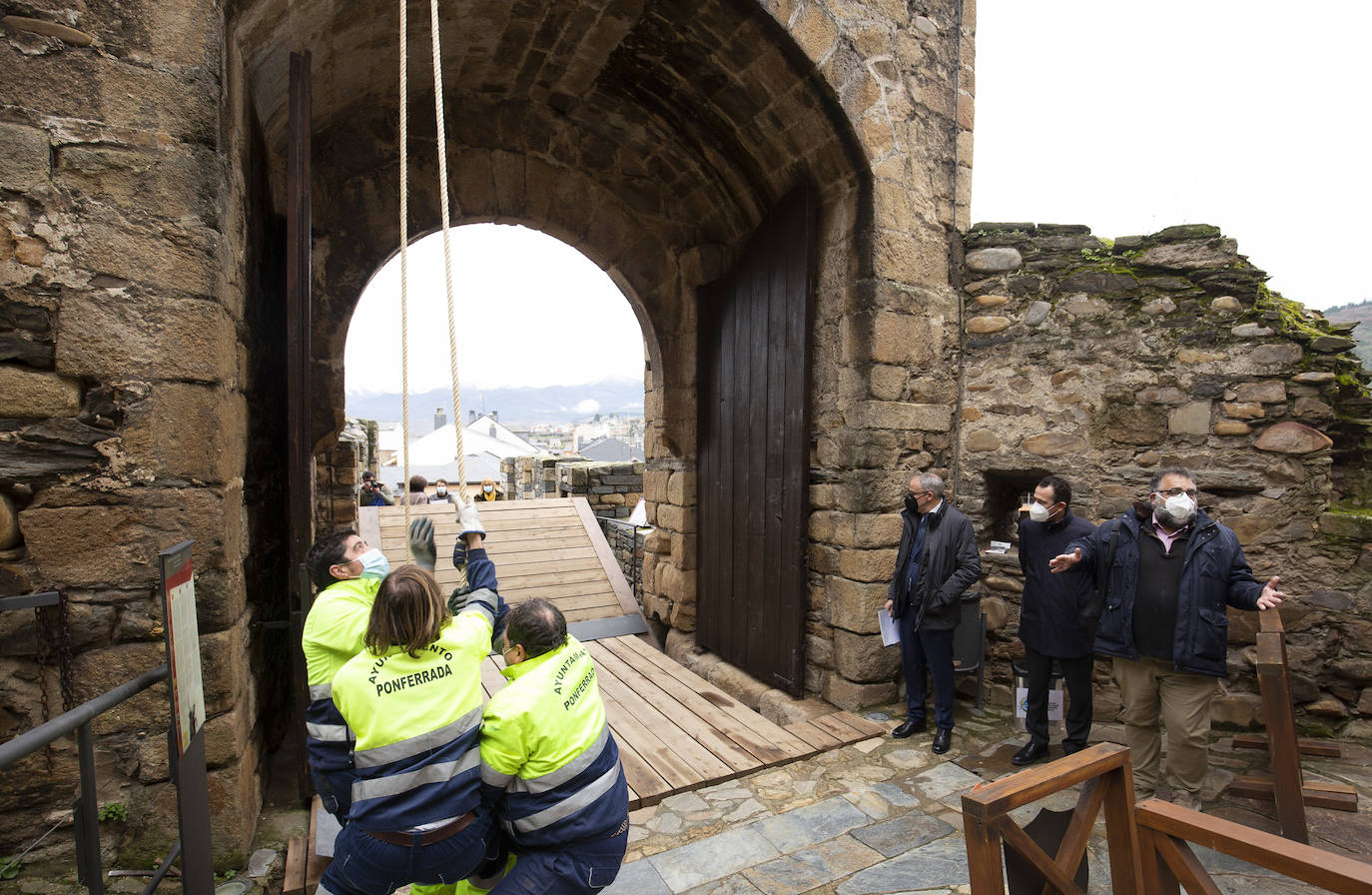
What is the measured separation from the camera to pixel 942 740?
11.8ft

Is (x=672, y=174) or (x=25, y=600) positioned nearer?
(x=25, y=600)

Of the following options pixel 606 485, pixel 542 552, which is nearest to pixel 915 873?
pixel 542 552

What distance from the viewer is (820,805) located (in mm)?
3105

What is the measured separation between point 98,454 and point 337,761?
45.6 inches

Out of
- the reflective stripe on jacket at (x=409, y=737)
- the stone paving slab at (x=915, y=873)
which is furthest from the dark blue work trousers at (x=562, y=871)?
the stone paving slab at (x=915, y=873)

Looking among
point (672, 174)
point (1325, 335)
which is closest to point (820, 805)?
point (1325, 335)

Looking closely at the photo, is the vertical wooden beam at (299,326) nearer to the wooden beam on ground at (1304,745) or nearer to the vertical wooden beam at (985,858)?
the vertical wooden beam at (985,858)

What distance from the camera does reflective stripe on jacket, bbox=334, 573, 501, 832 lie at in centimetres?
174

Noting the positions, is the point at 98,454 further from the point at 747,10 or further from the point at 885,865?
the point at 747,10

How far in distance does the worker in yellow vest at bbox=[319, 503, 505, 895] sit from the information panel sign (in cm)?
39

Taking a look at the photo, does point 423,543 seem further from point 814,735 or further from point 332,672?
point 814,735

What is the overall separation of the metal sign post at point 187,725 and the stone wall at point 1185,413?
3.73 metres

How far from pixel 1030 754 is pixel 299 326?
3669 millimetres

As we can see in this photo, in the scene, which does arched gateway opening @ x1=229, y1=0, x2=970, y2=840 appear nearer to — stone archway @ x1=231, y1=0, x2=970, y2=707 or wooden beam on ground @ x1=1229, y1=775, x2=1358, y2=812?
stone archway @ x1=231, y1=0, x2=970, y2=707
